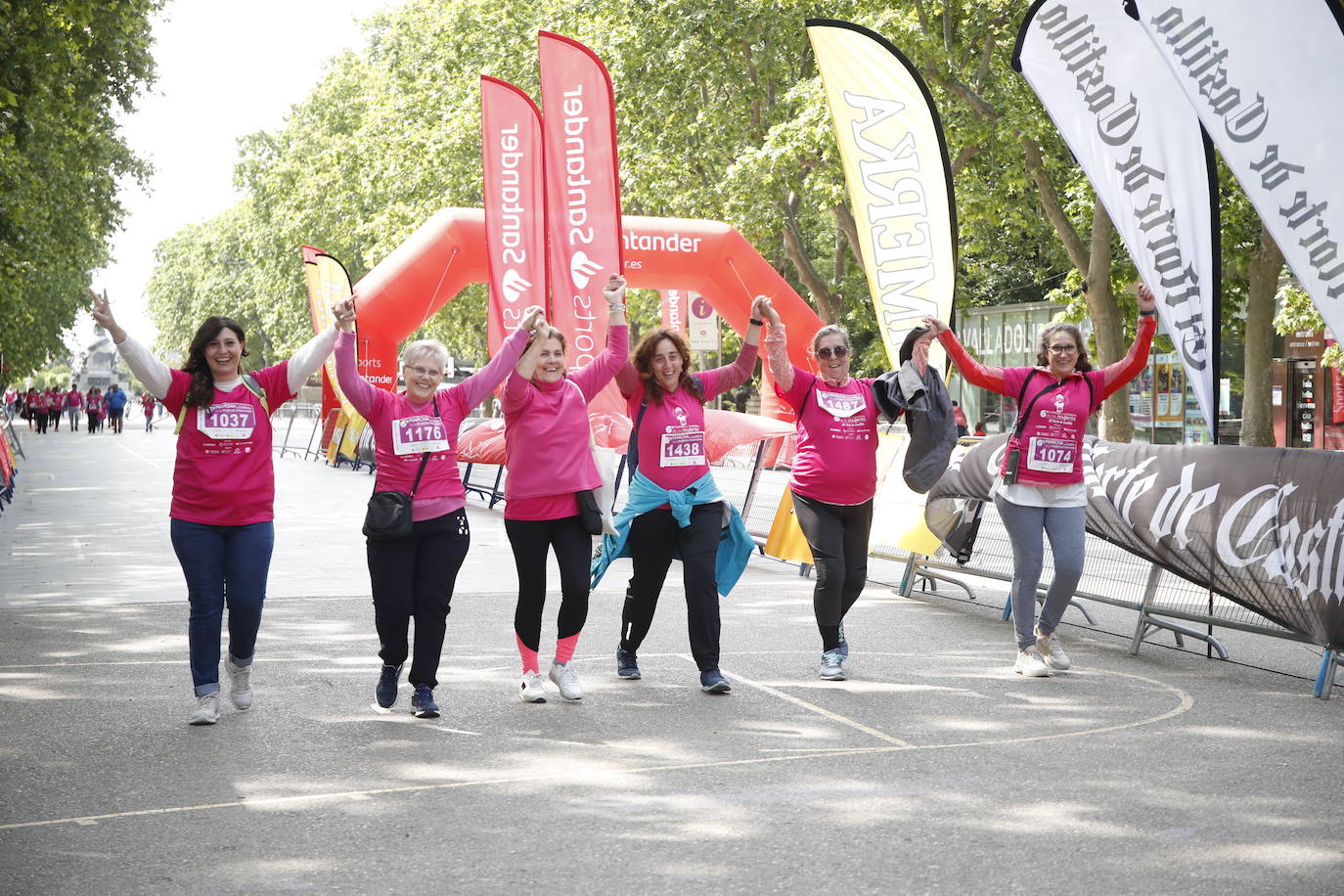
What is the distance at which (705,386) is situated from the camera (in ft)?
23.8

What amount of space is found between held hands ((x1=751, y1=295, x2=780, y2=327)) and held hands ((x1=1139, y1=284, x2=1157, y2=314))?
6.46ft

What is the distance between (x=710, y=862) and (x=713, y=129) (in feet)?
87.3

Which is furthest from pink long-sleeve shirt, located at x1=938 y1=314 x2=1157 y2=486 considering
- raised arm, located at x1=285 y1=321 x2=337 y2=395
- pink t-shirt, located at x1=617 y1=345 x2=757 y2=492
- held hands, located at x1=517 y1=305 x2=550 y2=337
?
raised arm, located at x1=285 y1=321 x2=337 y2=395

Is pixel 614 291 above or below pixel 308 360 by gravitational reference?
above

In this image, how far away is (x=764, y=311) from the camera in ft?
23.1

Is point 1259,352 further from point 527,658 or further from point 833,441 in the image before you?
point 527,658

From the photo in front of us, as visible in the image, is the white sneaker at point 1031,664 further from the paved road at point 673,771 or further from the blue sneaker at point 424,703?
the blue sneaker at point 424,703

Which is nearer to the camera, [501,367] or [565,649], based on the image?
[501,367]

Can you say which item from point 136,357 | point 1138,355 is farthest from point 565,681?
point 1138,355

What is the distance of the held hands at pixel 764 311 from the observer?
6910 millimetres

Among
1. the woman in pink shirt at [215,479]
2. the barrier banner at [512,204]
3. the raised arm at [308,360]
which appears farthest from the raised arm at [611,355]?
the barrier banner at [512,204]

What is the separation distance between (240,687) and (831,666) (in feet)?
9.31

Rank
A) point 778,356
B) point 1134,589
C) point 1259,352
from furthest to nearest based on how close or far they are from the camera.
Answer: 1. point 1259,352
2. point 1134,589
3. point 778,356

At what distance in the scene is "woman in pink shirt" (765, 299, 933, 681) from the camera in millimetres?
7293
